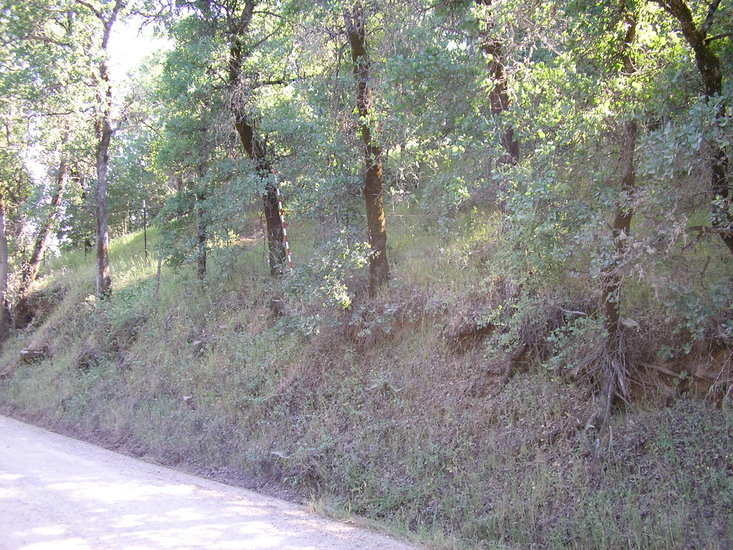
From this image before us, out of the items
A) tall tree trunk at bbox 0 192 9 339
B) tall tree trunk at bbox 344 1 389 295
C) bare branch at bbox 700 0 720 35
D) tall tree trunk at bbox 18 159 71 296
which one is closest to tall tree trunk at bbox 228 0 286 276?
tall tree trunk at bbox 344 1 389 295

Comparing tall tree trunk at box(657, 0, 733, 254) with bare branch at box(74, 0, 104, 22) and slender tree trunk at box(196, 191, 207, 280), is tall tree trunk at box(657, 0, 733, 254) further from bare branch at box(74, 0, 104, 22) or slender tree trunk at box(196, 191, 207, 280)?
bare branch at box(74, 0, 104, 22)

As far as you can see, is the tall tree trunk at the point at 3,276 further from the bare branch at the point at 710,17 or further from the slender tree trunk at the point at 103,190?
the bare branch at the point at 710,17

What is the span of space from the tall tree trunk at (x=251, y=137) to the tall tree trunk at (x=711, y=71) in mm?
8434

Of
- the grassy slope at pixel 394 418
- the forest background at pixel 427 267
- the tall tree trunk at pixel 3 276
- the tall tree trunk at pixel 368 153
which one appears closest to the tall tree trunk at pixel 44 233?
the tall tree trunk at pixel 3 276

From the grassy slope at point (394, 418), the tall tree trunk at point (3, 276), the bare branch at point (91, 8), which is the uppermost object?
the bare branch at point (91, 8)

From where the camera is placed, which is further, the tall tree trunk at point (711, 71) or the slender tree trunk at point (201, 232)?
the slender tree trunk at point (201, 232)

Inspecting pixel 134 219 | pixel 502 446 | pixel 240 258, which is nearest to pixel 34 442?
pixel 240 258

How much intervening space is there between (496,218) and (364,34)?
13.2ft

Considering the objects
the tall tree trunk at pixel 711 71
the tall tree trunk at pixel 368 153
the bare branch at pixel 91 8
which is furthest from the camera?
the bare branch at pixel 91 8

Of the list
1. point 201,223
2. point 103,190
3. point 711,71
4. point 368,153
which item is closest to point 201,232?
point 201,223

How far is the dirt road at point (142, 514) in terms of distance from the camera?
19.7ft

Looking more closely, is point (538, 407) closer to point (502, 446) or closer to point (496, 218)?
point (502, 446)

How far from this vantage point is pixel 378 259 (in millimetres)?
11164

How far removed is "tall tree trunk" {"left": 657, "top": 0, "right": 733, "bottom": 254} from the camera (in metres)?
5.86
